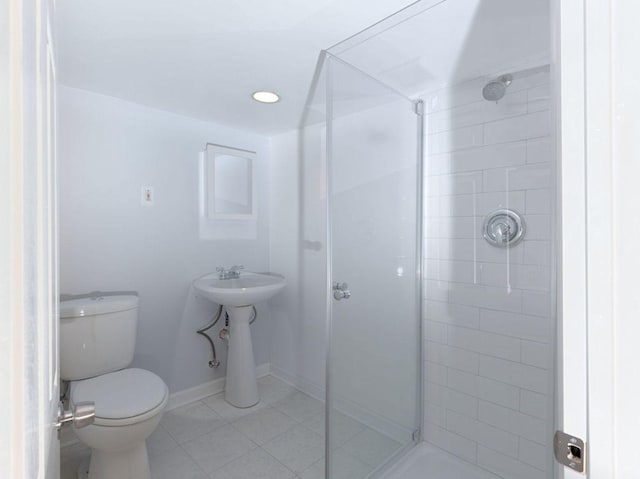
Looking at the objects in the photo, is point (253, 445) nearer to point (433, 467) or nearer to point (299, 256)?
point (433, 467)

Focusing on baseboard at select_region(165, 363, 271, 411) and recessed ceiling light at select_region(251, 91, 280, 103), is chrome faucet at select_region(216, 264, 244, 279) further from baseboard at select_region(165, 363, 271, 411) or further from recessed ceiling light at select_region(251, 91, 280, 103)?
recessed ceiling light at select_region(251, 91, 280, 103)

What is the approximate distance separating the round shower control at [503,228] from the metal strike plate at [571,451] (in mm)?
1217

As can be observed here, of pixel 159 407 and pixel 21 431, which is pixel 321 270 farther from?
pixel 21 431

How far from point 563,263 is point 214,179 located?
7.61ft

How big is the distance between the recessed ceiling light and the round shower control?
1416 millimetres

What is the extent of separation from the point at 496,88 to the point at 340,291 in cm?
124

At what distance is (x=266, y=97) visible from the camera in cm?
205

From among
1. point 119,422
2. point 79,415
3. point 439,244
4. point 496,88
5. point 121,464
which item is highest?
point 496,88

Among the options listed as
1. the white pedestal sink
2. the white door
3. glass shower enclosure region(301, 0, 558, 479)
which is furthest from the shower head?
the white door

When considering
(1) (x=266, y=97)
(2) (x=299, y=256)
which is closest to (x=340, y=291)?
(2) (x=299, y=256)

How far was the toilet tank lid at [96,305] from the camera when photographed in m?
1.70

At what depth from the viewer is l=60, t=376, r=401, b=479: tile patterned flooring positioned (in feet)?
5.49

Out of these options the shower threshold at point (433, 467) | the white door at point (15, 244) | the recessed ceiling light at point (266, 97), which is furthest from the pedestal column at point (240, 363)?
the white door at point (15, 244)

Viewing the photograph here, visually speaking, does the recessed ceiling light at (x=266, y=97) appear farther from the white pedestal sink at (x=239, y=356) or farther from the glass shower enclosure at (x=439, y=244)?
the white pedestal sink at (x=239, y=356)
